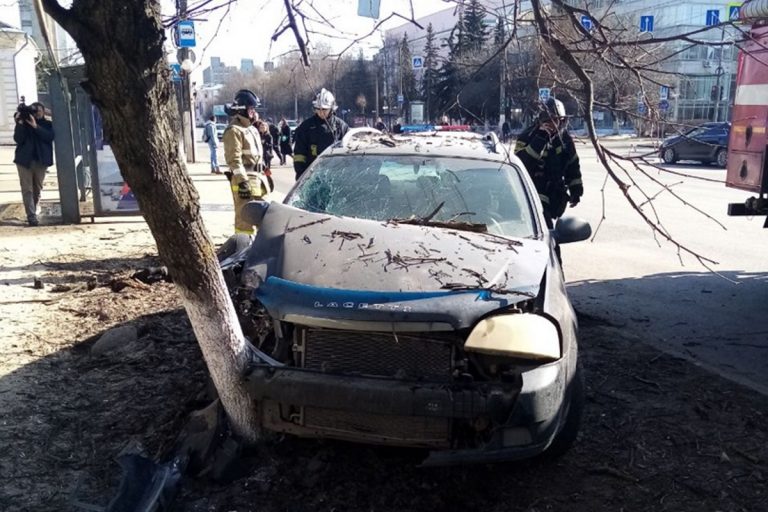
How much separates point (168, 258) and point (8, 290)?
4.58m

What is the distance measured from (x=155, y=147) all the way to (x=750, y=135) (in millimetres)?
5675

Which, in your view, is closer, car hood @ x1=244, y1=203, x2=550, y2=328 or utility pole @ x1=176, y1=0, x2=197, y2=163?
car hood @ x1=244, y1=203, x2=550, y2=328

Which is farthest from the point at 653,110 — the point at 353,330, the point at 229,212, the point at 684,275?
the point at 229,212

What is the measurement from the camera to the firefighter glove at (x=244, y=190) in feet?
23.0

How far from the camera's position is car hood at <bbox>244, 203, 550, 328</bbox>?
Answer: 9.98ft

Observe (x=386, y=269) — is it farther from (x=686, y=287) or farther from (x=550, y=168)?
(x=686, y=287)

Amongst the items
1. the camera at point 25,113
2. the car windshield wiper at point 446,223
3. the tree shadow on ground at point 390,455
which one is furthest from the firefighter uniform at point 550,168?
the camera at point 25,113

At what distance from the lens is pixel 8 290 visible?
662 cm

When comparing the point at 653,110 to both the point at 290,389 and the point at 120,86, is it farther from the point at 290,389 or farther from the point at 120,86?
the point at 120,86

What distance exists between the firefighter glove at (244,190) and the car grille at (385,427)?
430 cm

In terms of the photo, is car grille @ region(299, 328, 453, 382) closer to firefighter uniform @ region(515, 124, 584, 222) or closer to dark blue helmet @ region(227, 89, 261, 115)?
firefighter uniform @ region(515, 124, 584, 222)

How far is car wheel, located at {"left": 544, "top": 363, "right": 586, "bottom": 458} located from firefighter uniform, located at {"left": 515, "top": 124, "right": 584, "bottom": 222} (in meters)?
3.44

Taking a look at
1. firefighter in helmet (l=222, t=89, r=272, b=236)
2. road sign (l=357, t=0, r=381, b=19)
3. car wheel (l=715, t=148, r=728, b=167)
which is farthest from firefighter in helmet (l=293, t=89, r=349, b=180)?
car wheel (l=715, t=148, r=728, b=167)

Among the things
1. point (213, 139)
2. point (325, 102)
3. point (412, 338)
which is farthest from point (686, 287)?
point (213, 139)
